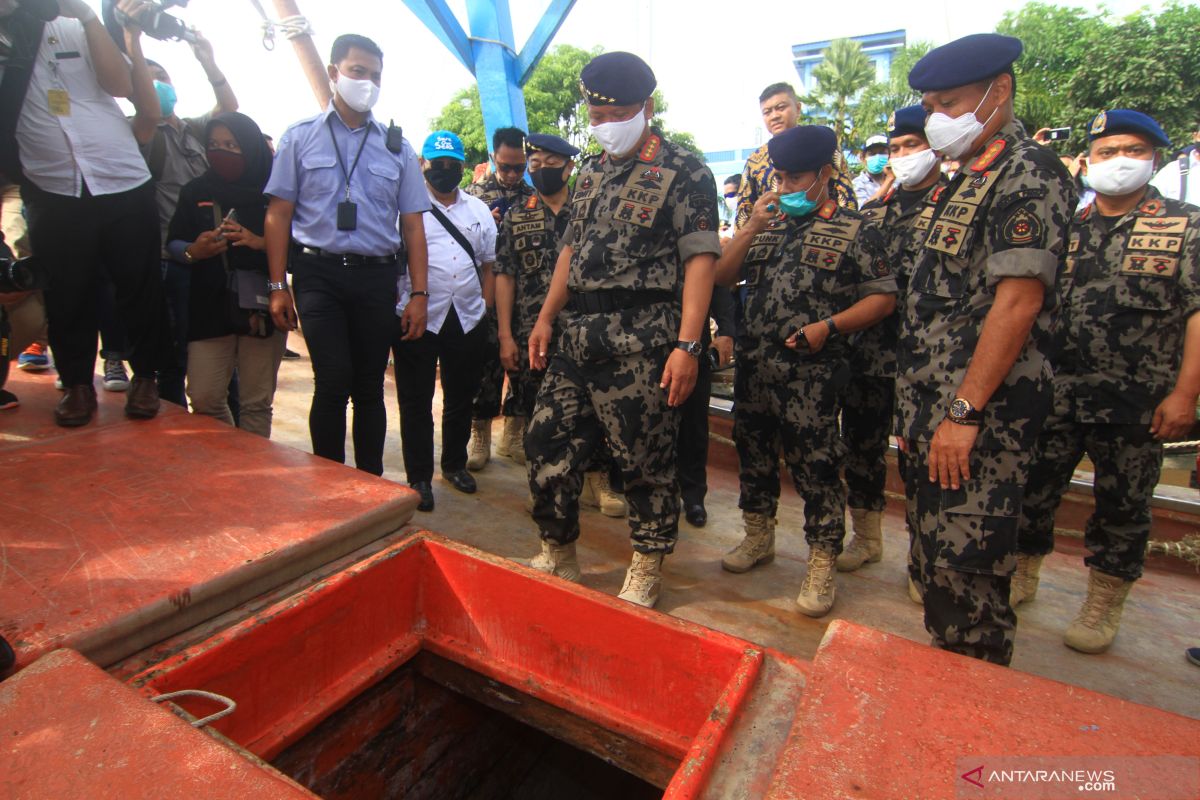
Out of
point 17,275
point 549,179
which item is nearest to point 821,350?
point 549,179

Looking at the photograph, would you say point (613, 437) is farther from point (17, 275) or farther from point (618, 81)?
point (17, 275)

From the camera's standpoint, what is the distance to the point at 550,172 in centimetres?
354

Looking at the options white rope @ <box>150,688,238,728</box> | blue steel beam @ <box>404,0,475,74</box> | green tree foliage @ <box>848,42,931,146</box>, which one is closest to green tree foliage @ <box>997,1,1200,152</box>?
green tree foliage @ <box>848,42,931,146</box>

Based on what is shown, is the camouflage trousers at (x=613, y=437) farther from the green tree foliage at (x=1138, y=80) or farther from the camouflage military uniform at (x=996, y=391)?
the green tree foliage at (x=1138, y=80)

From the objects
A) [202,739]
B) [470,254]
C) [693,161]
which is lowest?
[202,739]

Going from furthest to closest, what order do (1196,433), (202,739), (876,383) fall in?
1. (1196,433)
2. (876,383)
3. (202,739)

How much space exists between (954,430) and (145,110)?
122 inches

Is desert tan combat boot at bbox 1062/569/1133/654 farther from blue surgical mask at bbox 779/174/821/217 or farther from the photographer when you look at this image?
the photographer

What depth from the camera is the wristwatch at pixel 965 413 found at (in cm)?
166

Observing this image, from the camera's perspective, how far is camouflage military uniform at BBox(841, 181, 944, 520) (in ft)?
9.62

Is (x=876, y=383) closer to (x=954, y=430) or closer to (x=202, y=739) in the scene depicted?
(x=954, y=430)

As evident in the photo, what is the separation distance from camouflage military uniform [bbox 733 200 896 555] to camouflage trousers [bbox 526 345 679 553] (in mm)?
455

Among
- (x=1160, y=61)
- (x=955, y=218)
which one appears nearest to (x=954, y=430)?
(x=955, y=218)

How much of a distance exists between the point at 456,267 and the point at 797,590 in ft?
6.99
